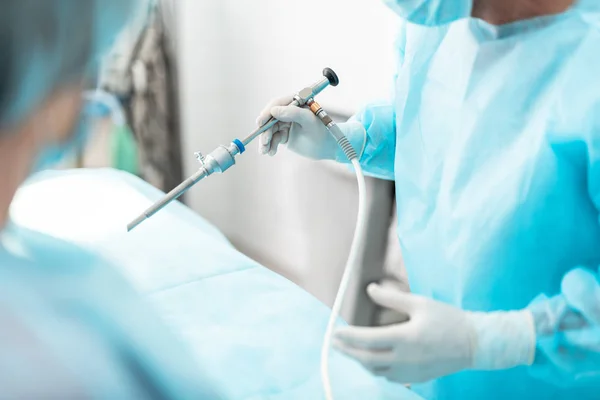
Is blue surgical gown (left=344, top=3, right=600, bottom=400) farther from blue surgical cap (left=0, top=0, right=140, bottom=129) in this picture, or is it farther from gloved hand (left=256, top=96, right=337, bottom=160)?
blue surgical cap (left=0, top=0, right=140, bottom=129)

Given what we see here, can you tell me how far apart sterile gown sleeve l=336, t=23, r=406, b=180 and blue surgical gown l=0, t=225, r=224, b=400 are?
1.81ft

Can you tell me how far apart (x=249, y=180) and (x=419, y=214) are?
1.36 metres

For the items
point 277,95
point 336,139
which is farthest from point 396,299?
point 277,95

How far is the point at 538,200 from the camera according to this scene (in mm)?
662

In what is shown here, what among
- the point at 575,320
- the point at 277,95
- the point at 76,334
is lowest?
the point at 76,334

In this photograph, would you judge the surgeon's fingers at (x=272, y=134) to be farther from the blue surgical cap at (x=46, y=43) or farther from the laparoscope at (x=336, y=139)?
the blue surgical cap at (x=46, y=43)

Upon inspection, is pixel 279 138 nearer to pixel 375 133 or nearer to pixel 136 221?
pixel 375 133

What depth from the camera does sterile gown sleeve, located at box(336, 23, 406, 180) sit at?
97cm

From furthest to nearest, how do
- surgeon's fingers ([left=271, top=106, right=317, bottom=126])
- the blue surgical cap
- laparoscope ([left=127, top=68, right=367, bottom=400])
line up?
1. surgeon's fingers ([left=271, top=106, right=317, bottom=126])
2. laparoscope ([left=127, top=68, right=367, bottom=400])
3. the blue surgical cap

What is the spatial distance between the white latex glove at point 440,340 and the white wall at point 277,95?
80 cm

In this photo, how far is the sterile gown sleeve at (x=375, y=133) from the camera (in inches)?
38.3

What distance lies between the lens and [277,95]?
6.01 ft

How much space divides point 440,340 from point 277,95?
132 cm

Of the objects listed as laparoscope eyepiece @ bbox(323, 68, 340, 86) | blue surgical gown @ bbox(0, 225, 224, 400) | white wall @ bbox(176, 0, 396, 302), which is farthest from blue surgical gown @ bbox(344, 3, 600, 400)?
white wall @ bbox(176, 0, 396, 302)
